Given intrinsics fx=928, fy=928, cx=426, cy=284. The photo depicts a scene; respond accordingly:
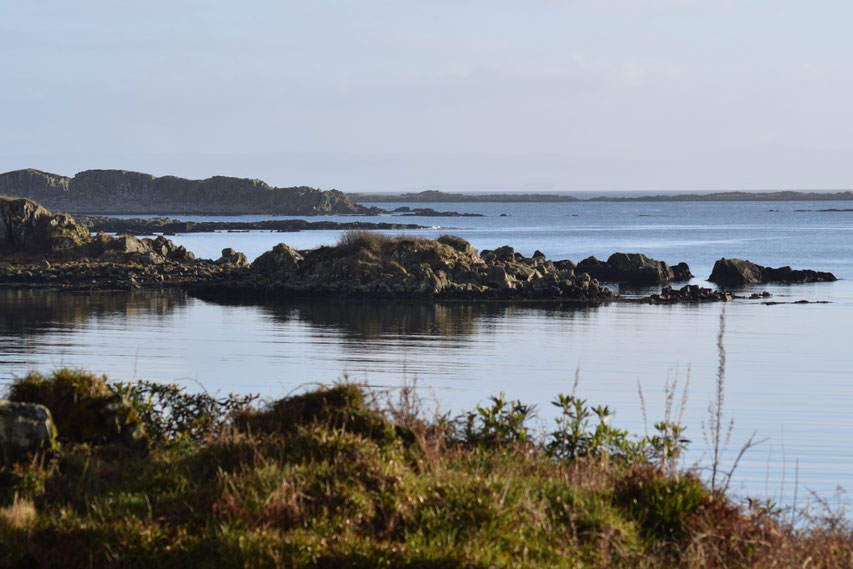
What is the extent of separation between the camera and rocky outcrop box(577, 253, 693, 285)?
58.2 m

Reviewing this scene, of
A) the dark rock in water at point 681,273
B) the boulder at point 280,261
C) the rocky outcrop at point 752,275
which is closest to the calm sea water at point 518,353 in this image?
the rocky outcrop at point 752,275

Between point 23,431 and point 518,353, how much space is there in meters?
22.1

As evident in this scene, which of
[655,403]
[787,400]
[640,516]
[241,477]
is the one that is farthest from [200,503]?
[787,400]

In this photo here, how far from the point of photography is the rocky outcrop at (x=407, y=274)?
47.6m

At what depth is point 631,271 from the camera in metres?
58.5

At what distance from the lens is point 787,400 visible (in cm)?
2112

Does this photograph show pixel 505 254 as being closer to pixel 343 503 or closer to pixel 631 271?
pixel 631 271

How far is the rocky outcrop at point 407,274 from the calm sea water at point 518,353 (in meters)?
2.72

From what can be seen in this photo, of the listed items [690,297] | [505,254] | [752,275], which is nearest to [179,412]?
[690,297]

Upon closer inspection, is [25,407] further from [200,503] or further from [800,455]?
[800,455]

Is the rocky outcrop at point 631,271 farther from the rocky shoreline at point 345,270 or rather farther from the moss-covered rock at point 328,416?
the moss-covered rock at point 328,416

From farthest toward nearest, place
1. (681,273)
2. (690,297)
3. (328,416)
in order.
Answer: (681,273), (690,297), (328,416)

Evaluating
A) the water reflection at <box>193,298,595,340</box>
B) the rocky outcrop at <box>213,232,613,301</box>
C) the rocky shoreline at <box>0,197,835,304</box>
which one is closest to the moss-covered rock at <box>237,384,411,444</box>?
A: the water reflection at <box>193,298,595,340</box>

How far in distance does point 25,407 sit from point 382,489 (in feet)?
10.5
